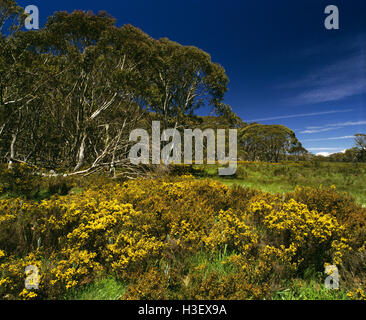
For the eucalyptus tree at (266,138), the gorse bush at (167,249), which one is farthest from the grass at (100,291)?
the eucalyptus tree at (266,138)

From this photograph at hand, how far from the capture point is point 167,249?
3.25 m

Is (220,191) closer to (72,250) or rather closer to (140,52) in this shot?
(72,250)

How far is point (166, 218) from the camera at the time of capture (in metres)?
3.95

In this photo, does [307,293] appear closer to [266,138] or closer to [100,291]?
[100,291]

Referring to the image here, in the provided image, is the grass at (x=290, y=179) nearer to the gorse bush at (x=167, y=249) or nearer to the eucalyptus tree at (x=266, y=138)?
the gorse bush at (x=167, y=249)

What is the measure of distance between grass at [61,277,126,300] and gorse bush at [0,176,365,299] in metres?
0.09

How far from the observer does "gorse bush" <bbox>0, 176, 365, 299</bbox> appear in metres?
2.37

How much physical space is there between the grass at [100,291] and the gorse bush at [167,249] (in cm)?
9

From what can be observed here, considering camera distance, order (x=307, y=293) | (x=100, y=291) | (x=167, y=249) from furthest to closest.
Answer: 1. (x=167, y=249)
2. (x=307, y=293)
3. (x=100, y=291)

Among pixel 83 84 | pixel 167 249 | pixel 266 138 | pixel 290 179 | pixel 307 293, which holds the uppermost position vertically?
pixel 266 138

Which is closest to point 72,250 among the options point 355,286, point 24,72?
point 355,286

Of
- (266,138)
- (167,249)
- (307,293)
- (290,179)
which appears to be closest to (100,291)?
(167,249)

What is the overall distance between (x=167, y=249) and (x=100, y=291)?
47.3 inches

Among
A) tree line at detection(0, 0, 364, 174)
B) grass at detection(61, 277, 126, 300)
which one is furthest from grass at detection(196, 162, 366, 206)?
grass at detection(61, 277, 126, 300)
